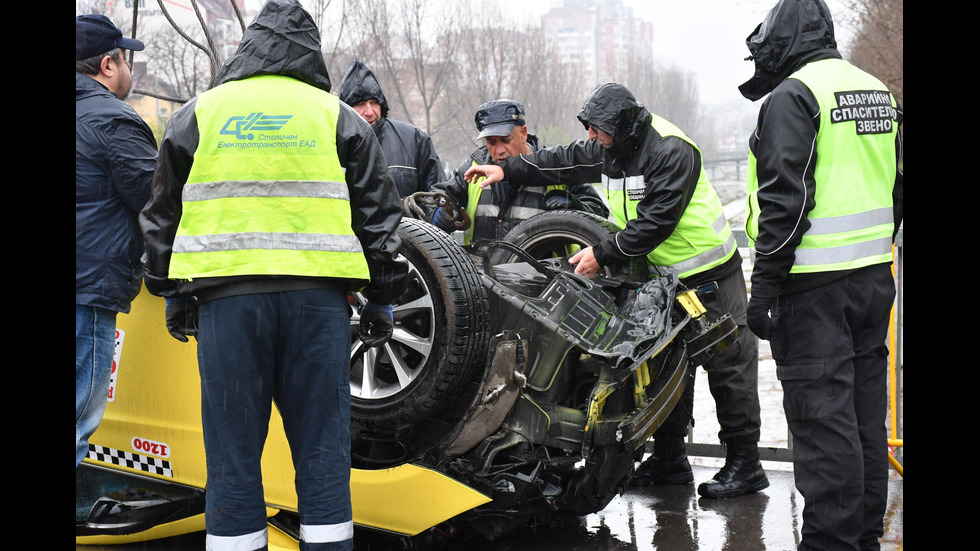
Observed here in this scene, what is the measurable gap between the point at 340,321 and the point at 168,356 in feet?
3.86

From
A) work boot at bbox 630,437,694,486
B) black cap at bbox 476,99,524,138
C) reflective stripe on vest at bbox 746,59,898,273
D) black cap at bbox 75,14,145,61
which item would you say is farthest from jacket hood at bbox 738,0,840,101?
black cap at bbox 75,14,145,61

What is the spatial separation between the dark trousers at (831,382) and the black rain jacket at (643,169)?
100 centimetres

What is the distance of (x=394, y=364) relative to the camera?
11.5ft

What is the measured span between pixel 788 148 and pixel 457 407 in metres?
1.64

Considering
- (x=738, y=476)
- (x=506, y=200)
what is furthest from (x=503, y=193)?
(x=738, y=476)

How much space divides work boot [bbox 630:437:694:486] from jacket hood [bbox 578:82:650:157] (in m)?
1.66

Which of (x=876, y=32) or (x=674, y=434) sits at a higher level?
(x=876, y=32)

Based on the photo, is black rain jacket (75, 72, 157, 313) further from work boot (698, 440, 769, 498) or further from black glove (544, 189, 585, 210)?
work boot (698, 440, 769, 498)

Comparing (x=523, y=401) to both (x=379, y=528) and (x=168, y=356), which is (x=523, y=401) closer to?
(x=379, y=528)

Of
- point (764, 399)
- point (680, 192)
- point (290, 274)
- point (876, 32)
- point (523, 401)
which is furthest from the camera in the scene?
point (876, 32)

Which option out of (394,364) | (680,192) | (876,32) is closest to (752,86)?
(680,192)

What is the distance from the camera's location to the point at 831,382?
3248mm

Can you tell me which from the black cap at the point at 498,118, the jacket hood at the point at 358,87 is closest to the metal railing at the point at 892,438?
the black cap at the point at 498,118

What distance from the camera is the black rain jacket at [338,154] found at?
8.88 feet
